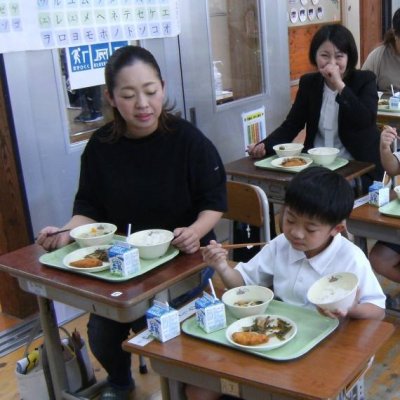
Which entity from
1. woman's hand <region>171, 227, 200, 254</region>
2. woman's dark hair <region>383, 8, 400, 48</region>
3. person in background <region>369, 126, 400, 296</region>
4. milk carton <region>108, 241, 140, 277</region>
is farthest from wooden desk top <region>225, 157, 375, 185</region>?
woman's dark hair <region>383, 8, 400, 48</region>

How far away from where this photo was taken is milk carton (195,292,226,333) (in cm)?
151

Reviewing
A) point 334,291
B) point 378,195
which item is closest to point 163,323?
point 334,291

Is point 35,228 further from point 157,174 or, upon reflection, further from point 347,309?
point 347,309

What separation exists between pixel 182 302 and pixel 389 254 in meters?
1.16

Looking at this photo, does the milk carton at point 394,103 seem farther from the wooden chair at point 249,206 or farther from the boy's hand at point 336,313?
the boy's hand at point 336,313

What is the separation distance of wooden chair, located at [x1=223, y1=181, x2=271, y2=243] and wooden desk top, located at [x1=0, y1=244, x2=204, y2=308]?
676mm

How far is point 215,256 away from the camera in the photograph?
172 centimetres

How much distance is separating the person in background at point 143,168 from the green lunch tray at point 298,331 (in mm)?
425

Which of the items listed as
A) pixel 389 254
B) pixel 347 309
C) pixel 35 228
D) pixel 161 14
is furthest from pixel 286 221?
pixel 161 14

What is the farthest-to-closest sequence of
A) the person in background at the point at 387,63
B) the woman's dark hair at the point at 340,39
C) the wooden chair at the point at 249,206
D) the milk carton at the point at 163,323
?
the person in background at the point at 387,63 → the woman's dark hair at the point at 340,39 → the wooden chair at the point at 249,206 → the milk carton at the point at 163,323

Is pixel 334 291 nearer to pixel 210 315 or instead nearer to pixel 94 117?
pixel 210 315

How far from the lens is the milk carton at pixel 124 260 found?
174cm

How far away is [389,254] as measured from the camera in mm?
2686

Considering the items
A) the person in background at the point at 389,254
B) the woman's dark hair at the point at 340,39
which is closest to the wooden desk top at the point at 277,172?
the person in background at the point at 389,254
